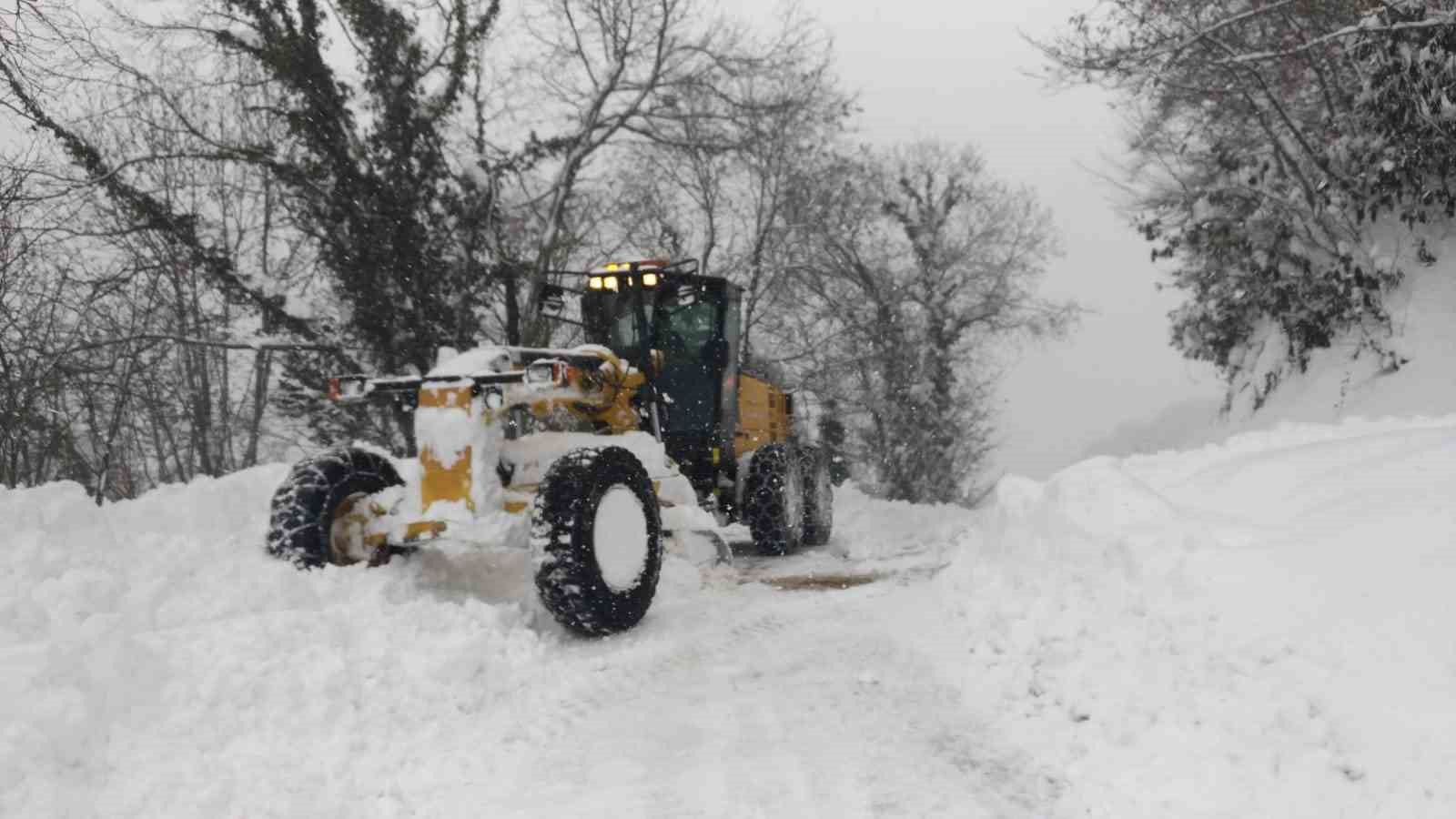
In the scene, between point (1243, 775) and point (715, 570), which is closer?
point (1243, 775)

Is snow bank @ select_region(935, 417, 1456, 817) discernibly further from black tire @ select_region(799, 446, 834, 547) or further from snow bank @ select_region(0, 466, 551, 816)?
black tire @ select_region(799, 446, 834, 547)

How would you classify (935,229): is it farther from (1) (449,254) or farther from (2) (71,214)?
(2) (71,214)

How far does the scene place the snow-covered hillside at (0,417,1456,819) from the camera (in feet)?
9.63

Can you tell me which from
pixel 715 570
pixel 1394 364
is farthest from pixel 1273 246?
pixel 715 570

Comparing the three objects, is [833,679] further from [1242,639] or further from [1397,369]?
Result: [1397,369]

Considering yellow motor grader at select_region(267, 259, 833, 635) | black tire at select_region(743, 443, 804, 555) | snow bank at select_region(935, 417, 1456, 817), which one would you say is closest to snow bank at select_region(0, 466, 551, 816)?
yellow motor grader at select_region(267, 259, 833, 635)

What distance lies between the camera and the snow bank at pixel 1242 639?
2770 mm

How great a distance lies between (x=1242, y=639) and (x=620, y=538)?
3307mm

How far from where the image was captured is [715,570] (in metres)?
7.80

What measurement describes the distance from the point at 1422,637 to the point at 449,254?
12297 mm

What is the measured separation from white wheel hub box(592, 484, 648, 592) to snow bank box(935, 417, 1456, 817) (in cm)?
186

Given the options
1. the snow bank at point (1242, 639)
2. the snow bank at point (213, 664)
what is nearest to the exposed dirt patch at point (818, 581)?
the snow bank at point (1242, 639)

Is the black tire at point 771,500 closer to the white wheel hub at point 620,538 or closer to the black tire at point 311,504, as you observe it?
the white wheel hub at point 620,538

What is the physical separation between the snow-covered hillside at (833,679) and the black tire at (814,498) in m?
4.60
